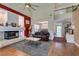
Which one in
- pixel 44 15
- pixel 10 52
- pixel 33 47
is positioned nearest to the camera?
pixel 10 52

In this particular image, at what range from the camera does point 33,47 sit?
133 inches

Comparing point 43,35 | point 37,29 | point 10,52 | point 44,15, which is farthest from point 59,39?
point 10,52

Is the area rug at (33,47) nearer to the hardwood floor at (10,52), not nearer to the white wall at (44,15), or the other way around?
the hardwood floor at (10,52)

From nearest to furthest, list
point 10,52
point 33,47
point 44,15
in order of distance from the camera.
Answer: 1. point 10,52
2. point 33,47
3. point 44,15

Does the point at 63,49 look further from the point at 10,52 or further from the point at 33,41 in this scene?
the point at 10,52

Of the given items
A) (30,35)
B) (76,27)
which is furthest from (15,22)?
(76,27)

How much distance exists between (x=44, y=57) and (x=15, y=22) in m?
1.23

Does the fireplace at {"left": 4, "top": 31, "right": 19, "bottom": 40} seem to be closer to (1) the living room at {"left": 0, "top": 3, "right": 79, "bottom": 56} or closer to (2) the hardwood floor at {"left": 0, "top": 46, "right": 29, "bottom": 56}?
(1) the living room at {"left": 0, "top": 3, "right": 79, "bottom": 56}

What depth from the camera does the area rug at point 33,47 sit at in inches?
130

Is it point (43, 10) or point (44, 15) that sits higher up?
point (43, 10)

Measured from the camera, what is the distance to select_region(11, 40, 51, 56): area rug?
3.30 metres

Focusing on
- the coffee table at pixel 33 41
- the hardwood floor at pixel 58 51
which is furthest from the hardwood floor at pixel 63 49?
the coffee table at pixel 33 41

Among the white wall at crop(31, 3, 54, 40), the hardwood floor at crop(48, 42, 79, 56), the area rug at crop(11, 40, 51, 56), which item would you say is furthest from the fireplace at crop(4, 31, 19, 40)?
the hardwood floor at crop(48, 42, 79, 56)

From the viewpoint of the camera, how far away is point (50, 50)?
342cm
